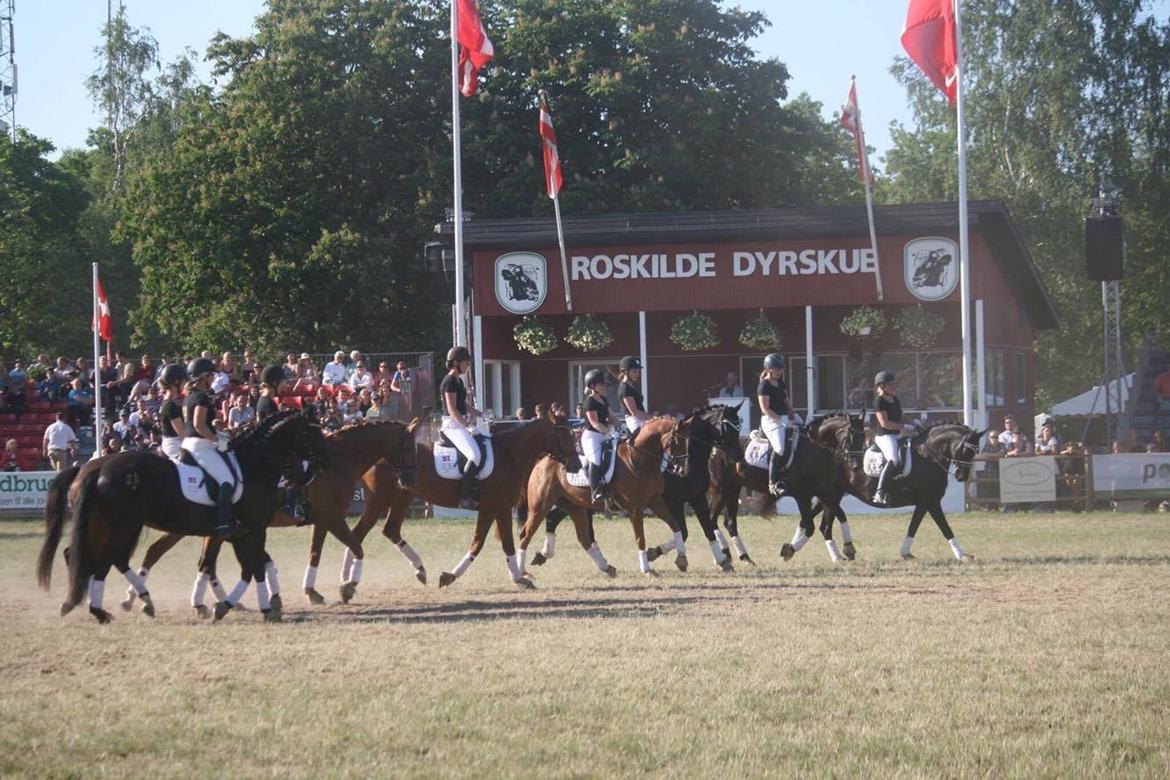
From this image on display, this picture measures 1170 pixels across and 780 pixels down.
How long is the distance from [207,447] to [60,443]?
760 inches

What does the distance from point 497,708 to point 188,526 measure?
5.89 metres

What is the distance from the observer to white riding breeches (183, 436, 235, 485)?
14.0 m

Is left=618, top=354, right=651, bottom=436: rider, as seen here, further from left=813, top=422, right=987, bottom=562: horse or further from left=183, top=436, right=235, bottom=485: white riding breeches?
left=183, top=436, right=235, bottom=485: white riding breeches

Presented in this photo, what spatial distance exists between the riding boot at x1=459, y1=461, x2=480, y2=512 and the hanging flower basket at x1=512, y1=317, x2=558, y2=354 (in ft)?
57.9

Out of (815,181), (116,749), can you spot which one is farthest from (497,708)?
(815,181)

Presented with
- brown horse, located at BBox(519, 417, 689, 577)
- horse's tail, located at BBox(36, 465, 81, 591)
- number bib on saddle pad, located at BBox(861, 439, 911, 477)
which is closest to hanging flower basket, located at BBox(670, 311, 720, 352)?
number bib on saddle pad, located at BBox(861, 439, 911, 477)

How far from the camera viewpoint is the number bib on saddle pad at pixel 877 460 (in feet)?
63.0

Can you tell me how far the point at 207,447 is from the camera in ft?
46.3

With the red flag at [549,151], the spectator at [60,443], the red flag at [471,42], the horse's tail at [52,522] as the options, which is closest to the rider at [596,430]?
the horse's tail at [52,522]

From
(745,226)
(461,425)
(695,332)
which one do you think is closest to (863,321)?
(745,226)

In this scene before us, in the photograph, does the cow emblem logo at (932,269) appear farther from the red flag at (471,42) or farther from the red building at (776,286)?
the red flag at (471,42)

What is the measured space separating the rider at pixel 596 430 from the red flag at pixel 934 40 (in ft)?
44.2

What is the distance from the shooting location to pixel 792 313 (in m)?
36.1

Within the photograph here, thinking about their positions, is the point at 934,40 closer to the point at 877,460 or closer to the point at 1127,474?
the point at 1127,474
